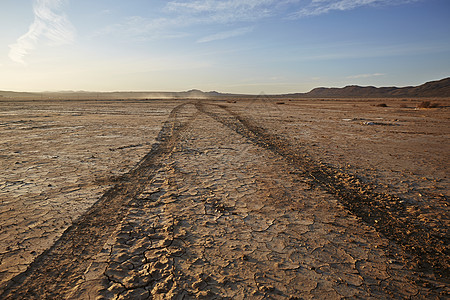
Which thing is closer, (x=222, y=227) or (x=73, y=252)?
(x=73, y=252)

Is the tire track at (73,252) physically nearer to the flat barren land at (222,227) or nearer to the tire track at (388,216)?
the flat barren land at (222,227)

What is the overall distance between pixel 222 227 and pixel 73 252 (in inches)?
58.9

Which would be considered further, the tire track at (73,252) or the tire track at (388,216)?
the tire track at (388,216)

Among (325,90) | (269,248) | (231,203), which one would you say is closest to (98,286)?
(269,248)

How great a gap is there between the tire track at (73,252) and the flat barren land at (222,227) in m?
0.01

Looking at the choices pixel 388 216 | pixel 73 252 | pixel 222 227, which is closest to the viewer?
pixel 73 252

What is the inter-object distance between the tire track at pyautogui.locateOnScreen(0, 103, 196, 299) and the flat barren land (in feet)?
0.04

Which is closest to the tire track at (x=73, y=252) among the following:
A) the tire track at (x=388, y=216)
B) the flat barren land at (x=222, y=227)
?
the flat barren land at (x=222, y=227)

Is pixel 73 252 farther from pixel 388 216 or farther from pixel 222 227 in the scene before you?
pixel 388 216

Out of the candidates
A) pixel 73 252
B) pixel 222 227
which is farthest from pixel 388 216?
pixel 73 252

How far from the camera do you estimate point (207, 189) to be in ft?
12.4

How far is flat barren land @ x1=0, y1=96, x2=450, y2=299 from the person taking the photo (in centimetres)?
188

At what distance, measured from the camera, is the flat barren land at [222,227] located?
1.88 m

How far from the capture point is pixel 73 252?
2.20 m
